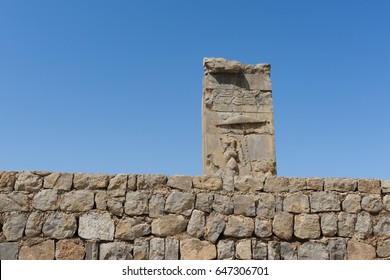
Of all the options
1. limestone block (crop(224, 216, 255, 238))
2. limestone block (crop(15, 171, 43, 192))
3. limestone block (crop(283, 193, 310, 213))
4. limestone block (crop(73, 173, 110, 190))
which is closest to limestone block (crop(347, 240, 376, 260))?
limestone block (crop(283, 193, 310, 213))

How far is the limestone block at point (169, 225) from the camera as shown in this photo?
5.02 metres

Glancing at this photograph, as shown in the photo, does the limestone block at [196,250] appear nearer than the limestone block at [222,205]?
Yes

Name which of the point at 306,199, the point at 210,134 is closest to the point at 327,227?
the point at 306,199

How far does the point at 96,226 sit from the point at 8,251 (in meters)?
1.00

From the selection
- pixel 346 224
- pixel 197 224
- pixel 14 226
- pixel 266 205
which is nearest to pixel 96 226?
pixel 14 226

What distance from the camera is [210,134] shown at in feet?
21.9

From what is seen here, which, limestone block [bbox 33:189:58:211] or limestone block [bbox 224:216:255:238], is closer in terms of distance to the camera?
limestone block [bbox 33:189:58:211]

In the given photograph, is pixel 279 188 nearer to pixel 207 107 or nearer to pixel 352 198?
pixel 352 198

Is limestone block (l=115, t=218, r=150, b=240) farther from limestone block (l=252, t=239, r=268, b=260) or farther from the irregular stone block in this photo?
limestone block (l=252, t=239, r=268, b=260)

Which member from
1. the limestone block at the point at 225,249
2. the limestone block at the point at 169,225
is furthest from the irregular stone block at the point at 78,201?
the limestone block at the point at 225,249

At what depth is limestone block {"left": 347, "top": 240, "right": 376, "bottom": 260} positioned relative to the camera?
519 centimetres

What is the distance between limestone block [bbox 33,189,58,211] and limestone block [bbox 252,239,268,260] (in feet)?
7.86

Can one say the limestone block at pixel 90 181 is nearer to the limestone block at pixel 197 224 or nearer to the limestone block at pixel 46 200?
the limestone block at pixel 46 200

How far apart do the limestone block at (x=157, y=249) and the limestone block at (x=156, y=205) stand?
29 centimetres
